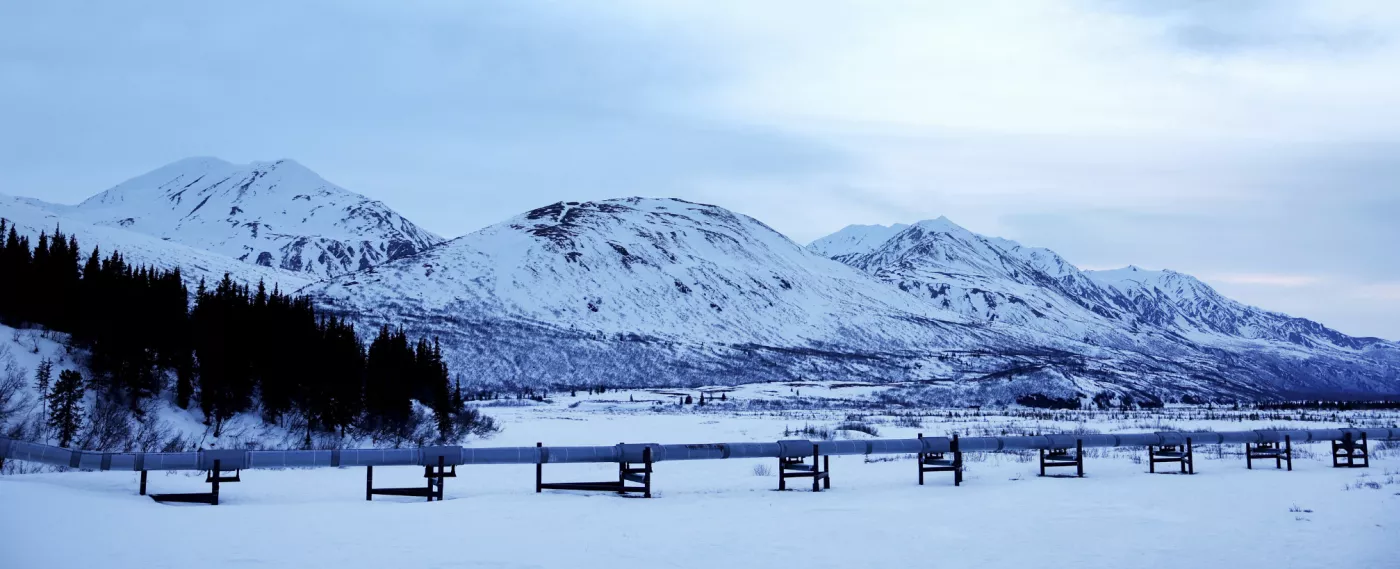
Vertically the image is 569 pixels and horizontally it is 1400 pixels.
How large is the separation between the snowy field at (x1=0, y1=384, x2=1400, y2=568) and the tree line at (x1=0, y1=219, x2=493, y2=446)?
40.1 feet

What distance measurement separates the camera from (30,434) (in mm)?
28203

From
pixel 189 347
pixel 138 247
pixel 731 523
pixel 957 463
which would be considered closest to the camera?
pixel 731 523

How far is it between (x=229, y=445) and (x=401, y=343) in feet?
69.3

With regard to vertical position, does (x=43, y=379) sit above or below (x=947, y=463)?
above

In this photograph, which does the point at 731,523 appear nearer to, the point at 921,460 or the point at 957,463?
the point at 921,460

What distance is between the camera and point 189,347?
37.6 m

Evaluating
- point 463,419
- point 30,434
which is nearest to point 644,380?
point 463,419

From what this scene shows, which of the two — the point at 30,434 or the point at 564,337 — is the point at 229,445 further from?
the point at 564,337

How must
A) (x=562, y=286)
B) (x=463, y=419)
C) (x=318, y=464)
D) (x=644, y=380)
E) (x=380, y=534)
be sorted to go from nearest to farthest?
(x=380, y=534) → (x=318, y=464) → (x=463, y=419) → (x=644, y=380) → (x=562, y=286)

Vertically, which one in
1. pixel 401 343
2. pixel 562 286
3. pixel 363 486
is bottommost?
pixel 363 486

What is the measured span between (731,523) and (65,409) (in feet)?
67.2

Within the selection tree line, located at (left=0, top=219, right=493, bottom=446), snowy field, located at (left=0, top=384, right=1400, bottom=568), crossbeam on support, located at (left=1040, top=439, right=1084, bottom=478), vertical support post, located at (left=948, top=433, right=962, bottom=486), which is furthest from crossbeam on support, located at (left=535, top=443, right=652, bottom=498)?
tree line, located at (left=0, top=219, right=493, bottom=446)

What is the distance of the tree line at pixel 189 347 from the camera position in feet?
117

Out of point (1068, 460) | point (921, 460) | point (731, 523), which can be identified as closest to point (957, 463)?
point (921, 460)
